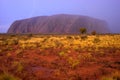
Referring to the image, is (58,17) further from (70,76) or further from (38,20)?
(70,76)

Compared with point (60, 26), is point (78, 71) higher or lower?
lower

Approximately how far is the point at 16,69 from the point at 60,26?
116 metres

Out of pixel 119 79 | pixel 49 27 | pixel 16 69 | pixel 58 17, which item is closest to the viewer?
pixel 119 79

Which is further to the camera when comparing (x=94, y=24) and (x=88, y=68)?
(x=94, y=24)

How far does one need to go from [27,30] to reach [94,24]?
154ft

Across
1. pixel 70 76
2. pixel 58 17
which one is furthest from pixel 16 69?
pixel 58 17

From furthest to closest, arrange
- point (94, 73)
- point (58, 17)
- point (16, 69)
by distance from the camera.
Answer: point (58, 17) < point (16, 69) < point (94, 73)

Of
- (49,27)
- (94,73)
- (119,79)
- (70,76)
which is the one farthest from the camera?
(49,27)

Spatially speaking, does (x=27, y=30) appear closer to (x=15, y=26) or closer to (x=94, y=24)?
(x=15, y=26)

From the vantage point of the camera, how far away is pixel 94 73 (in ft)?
32.4

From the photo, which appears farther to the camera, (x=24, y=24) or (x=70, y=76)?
(x=24, y=24)

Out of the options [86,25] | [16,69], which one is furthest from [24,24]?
[16,69]

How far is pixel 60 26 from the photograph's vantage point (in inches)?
4980

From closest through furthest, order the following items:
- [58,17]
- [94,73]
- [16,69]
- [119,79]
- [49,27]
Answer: [119,79], [94,73], [16,69], [49,27], [58,17]
